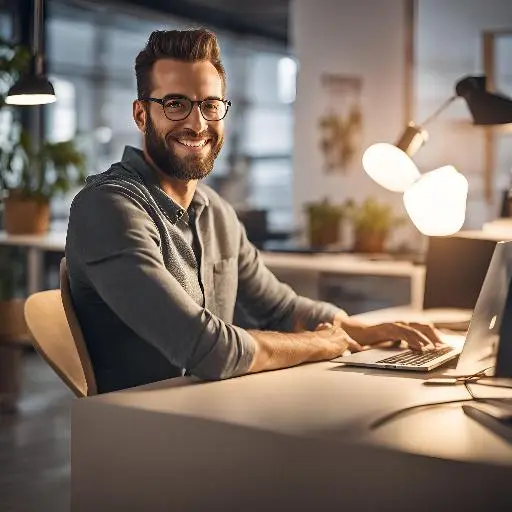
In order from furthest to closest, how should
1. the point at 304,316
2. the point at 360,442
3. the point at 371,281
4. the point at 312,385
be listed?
the point at 371,281, the point at 304,316, the point at 312,385, the point at 360,442

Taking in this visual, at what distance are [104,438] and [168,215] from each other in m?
0.70

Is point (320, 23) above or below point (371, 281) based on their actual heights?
above

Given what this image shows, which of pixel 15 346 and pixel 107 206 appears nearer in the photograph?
pixel 107 206

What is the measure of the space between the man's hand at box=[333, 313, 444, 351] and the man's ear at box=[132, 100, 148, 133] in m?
0.76

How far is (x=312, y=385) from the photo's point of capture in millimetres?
2062

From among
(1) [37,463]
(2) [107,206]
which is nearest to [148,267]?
(2) [107,206]

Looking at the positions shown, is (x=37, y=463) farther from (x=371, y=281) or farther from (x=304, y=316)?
(x=371, y=281)

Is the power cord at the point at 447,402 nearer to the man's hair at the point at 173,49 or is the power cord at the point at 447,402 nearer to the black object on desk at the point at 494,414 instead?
the black object on desk at the point at 494,414

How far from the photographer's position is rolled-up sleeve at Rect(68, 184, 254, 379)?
79.7 inches

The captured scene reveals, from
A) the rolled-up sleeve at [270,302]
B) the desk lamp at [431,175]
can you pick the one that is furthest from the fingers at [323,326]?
the desk lamp at [431,175]

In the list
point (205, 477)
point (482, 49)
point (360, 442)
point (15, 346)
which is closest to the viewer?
point (360, 442)

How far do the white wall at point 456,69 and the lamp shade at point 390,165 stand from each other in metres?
3.46

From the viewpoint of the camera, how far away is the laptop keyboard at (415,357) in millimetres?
2301

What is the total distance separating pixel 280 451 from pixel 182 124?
980mm
